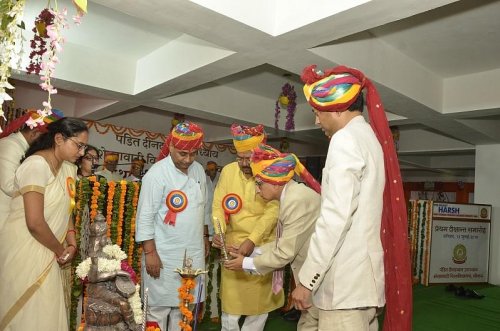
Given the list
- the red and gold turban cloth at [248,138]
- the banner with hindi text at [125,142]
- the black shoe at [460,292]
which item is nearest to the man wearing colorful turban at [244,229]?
the red and gold turban cloth at [248,138]

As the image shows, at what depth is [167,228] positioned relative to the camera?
2832mm

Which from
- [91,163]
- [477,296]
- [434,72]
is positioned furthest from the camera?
[477,296]

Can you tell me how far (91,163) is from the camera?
16.6 ft

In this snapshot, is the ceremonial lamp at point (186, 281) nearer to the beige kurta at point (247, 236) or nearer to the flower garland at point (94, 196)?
the beige kurta at point (247, 236)

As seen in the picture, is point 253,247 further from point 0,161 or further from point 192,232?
point 0,161

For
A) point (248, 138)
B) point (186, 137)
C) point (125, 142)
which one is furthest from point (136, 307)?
point (125, 142)

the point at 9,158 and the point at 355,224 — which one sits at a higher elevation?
the point at 9,158

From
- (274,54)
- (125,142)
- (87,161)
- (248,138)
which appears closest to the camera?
(248,138)

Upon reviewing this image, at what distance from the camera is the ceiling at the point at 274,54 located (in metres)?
3.29

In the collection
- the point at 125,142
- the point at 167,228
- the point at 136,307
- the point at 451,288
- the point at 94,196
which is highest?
the point at 125,142

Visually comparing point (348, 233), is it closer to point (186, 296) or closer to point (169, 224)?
point (186, 296)

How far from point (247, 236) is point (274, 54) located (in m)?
1.90

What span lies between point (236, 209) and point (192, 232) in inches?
15.8

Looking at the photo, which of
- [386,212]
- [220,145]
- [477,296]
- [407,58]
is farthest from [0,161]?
[220,145]
